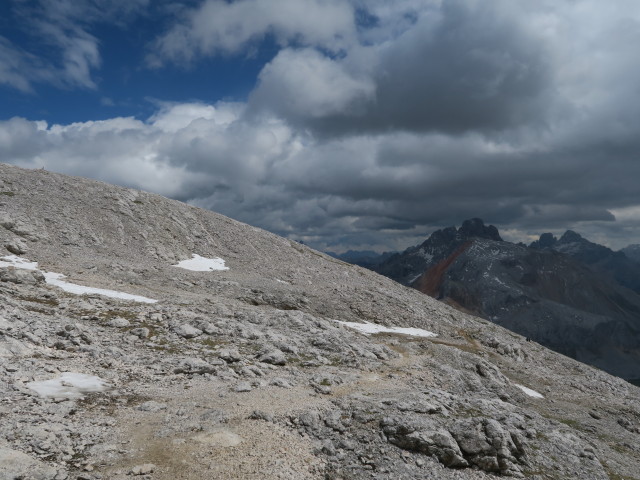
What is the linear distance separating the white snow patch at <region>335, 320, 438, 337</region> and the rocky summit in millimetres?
383

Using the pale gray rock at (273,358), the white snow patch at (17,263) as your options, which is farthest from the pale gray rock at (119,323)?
the white snow patch at (17,263)

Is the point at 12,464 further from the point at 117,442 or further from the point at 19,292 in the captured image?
the point at 19,292

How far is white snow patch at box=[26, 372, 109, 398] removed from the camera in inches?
779

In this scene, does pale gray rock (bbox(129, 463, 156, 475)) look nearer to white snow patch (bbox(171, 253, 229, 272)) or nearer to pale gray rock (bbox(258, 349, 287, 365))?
pale gray rock (bbox(258, 349, 287, 365))

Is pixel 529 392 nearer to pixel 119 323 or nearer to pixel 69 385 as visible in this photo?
pixel 119 323

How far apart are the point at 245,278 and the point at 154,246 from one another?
2063 cm

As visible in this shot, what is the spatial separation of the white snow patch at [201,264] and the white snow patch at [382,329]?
27.0 metres

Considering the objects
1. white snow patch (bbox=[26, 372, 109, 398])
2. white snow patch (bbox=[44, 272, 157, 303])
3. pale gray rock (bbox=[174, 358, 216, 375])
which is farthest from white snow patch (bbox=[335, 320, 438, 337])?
white snow patch (bbox=[26, 372, 109, 398])

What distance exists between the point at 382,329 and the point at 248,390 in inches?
1445

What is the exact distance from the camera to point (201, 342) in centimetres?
3197

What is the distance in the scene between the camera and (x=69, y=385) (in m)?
21.0

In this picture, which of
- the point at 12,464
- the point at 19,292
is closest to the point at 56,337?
the point at 19,292

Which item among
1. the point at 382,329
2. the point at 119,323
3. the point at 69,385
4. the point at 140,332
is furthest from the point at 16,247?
the point at 382,329

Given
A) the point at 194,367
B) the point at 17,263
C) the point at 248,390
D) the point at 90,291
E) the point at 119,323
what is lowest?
the point at 248,390
